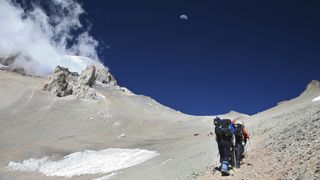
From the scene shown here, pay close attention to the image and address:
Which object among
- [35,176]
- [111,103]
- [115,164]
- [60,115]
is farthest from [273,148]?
[111,103]

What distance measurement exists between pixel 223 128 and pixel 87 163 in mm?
38262

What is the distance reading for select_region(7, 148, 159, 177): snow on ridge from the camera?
50375 millimetres

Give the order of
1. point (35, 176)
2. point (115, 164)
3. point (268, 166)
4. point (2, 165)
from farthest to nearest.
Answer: point (2, 165) → point (35, 176) → point (115, 164) → point (268, 166)

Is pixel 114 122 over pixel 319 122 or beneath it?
over

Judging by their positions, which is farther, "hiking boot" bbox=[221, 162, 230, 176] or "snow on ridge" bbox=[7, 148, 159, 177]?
"snow on ridge" bbox=[7, 148, 159, 177]

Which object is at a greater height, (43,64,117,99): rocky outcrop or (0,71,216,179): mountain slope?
(43,64,117,99): rocky outcrop

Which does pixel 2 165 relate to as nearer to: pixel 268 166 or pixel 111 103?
pixel 268 166

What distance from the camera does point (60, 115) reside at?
136 m

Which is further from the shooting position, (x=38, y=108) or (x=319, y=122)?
(x=38, y=108)

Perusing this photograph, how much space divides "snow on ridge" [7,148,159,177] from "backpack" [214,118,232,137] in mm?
27214

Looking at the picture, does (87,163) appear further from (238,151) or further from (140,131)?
(140,131)

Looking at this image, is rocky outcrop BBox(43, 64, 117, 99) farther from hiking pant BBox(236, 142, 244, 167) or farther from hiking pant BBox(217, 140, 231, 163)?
hiking pant BBox(217, 140, 231, 163)

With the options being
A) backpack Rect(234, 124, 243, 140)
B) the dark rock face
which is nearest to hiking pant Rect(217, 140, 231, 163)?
backpack Rect(234, 124, 243, 140)

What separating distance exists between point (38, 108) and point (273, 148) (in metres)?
125
